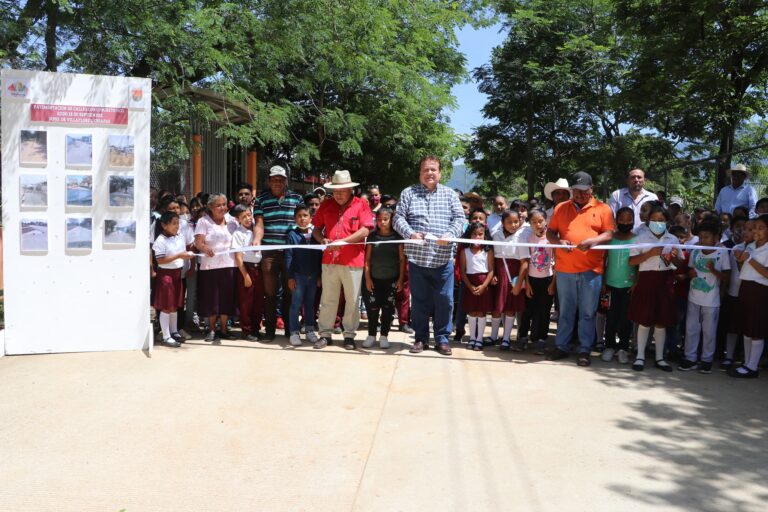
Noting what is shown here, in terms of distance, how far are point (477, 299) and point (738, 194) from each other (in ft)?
13.5

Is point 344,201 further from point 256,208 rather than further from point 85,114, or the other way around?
point 85,114

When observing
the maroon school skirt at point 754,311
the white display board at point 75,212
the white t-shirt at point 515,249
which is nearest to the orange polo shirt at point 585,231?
the white t-shirt at point 515,249

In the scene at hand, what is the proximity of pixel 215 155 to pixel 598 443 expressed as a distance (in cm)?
1138

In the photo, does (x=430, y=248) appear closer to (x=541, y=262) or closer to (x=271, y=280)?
(x=541, y=262)

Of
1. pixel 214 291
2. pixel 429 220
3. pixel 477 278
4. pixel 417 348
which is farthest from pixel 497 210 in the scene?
pixel 214 291

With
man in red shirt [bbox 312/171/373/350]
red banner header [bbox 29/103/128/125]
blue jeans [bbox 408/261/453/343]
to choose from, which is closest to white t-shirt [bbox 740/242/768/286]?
blue jeans [bbox 408/261/453/343]

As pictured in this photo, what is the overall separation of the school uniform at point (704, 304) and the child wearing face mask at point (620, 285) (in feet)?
1.88

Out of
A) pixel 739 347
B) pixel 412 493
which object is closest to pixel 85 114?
pixel 412 493

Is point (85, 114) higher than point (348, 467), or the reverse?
point (85, 114)

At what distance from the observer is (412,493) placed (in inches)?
137

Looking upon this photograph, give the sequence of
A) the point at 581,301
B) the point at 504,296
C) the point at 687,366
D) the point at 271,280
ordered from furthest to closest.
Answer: the point at 271,280
the point at 504,296
the point at 581,301
the point at 687,366

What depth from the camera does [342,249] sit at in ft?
22.7

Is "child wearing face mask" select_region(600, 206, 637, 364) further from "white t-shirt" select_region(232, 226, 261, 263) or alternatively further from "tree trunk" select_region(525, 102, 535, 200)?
"tree trunk" select_region(525, 102, 535, 200)

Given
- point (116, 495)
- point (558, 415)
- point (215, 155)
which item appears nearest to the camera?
point (116, 495)
